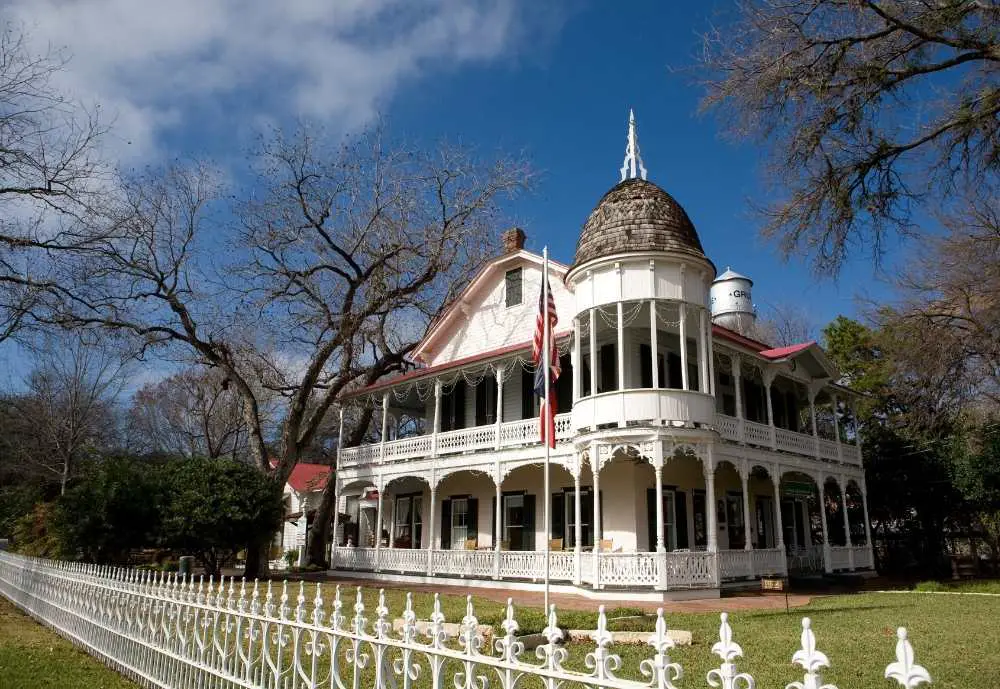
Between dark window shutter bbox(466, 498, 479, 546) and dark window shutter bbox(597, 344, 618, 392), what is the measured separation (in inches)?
263

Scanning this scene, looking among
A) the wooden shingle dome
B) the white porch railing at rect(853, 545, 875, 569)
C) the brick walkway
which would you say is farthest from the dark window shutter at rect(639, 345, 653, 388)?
the white porch railing at rect(853, 545, 875, 569)

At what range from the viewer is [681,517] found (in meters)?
21.5

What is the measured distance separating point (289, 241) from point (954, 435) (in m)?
25.3

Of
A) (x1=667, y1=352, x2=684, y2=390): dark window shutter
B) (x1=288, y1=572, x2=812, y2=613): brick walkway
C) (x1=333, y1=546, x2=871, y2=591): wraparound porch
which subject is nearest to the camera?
(x1=288, y1=572, x2=812, y2=613): brick walkway

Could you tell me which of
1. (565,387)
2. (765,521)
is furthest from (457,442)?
(765,521)

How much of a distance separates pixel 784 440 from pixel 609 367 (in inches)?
240

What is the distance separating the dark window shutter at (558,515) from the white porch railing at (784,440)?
534 centimetres

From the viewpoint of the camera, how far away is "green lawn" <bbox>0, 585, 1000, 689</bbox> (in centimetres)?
807

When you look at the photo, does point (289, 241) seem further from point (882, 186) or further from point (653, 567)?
point (882, 186)

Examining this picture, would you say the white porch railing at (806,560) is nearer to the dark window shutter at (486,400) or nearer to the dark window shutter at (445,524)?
the dark window shutter at (486,400)

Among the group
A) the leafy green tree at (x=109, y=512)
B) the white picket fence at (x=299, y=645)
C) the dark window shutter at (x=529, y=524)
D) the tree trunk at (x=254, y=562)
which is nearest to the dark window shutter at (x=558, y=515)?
the dark window shutter at (x=529, y=524)

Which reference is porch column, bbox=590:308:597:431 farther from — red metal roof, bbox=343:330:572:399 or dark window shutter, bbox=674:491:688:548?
dark window shutter, bbox=674:491:688:548

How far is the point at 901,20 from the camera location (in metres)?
8.32

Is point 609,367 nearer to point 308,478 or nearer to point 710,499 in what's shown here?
point 710,499
